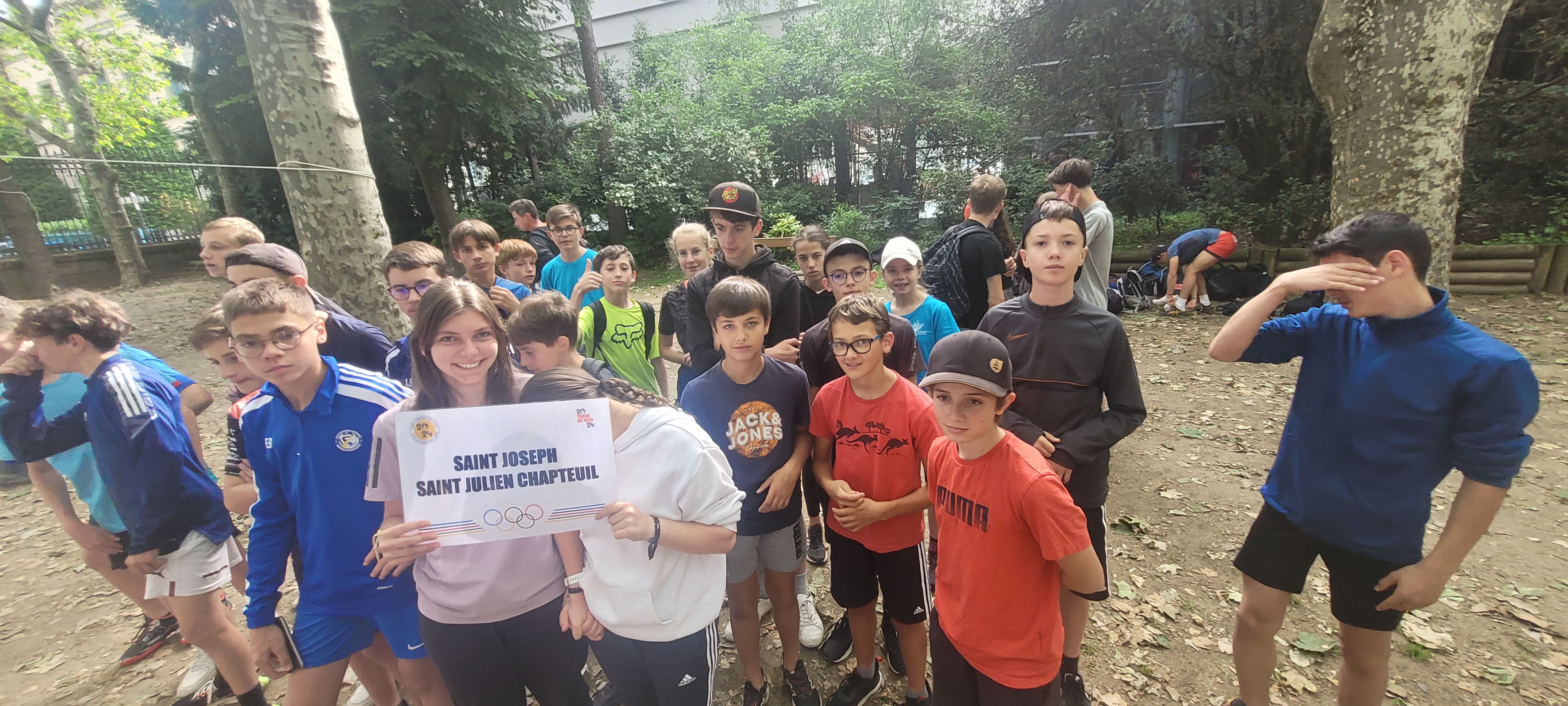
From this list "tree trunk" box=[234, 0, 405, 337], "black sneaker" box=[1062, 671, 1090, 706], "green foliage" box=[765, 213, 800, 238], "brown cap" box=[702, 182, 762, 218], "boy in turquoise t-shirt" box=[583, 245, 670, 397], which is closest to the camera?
"black sneaker" box=[1062, 671, 1090, 706]

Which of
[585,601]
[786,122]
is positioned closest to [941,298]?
[585,601]

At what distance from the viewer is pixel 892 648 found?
3094 millimetres

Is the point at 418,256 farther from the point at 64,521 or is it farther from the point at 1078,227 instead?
the point at 1078,227

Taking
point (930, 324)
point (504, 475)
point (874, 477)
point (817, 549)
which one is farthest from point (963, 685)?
point (817, 549)

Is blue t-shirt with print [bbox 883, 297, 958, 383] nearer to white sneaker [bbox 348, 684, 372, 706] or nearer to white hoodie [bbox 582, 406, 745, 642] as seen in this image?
white hoodie [bbox 582, 406, 745, 642]

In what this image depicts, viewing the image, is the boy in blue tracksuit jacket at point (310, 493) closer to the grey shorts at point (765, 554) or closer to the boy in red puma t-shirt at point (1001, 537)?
the grey shorts at point (765, 554)

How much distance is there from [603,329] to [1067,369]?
2879 mm

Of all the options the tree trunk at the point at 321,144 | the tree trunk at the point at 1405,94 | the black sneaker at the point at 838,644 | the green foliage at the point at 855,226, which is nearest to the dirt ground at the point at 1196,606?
the black sneaker at the point at 838,644

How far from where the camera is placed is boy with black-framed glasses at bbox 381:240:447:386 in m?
3.08

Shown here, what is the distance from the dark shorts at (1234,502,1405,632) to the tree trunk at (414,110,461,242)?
1624 centimetres

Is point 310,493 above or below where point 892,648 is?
above

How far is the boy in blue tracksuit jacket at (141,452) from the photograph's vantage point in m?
2.54

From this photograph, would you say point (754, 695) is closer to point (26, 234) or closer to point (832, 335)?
point (832, 335)

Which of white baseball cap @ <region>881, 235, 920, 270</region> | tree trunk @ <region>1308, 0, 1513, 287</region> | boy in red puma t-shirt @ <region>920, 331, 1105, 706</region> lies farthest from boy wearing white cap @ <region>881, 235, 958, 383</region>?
tree trunk @ <region>1308, 0, 1513, 287</region>
